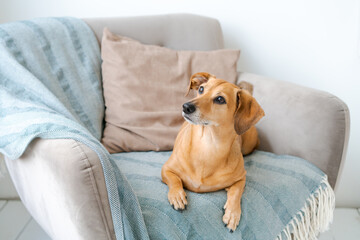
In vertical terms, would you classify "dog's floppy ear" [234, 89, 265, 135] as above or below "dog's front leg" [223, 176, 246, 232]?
above

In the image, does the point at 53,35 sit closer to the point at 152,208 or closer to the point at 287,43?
the point at 152,208

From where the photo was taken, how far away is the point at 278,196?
1.29 m

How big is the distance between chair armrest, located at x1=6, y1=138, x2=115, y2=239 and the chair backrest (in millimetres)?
923

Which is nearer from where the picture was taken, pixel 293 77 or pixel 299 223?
pixel 299 223

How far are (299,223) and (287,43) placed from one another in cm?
114

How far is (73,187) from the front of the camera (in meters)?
0.92

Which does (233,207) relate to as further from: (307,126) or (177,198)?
(307,126)

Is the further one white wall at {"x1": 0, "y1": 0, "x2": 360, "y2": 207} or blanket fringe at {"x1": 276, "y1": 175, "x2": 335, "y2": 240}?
white wall at {"x1": 0, "y1": 0, "x2": 360, "y2": 207}

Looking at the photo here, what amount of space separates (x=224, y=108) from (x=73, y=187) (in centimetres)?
53

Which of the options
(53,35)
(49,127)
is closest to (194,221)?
(49,127)

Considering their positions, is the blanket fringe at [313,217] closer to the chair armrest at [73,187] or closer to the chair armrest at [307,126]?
the chair armrest at [307,126]

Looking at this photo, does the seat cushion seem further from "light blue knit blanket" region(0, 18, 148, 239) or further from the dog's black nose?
the dog's black nose

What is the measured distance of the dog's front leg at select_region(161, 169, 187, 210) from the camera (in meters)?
1.13

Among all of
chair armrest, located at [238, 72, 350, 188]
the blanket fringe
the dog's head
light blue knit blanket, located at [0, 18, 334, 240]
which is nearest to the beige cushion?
light blue knit blanket, located at [0, 18, 334, 240]
